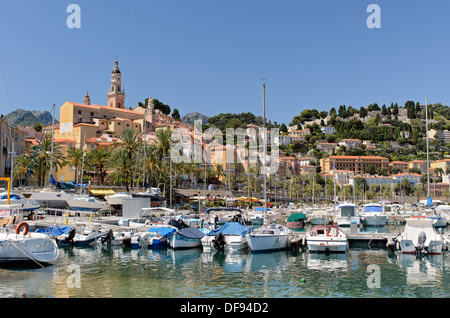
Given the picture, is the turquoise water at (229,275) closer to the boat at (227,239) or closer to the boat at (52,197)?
the boat at (227,239)

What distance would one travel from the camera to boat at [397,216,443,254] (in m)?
28.0

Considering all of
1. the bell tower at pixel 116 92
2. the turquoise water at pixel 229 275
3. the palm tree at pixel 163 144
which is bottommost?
the turquoise water at pixel 229 275

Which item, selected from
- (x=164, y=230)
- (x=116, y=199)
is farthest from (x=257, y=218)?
(x=164, y=230)

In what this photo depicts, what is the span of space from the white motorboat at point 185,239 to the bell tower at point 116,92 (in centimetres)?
11013

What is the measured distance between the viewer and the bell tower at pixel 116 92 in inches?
5281

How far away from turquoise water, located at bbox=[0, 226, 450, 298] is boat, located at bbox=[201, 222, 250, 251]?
0.97 m

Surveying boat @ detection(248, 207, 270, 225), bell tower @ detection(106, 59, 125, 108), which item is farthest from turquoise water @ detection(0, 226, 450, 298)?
bell tower @ detection(106, 59, 125, 108)

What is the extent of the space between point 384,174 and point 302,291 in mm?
185009

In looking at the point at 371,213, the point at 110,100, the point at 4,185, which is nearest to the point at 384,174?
the point at 110,100

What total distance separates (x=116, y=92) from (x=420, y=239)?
121030 mm

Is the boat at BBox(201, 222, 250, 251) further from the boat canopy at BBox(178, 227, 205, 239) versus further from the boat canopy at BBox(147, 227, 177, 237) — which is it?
the boat canopy at BBox(147, 227, 177, 237)

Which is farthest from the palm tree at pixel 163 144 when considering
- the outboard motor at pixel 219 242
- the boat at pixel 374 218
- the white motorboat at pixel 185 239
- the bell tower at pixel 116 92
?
the bell tower at pixel 116 92

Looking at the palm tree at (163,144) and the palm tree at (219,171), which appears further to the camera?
the palm tree at (219,171)
